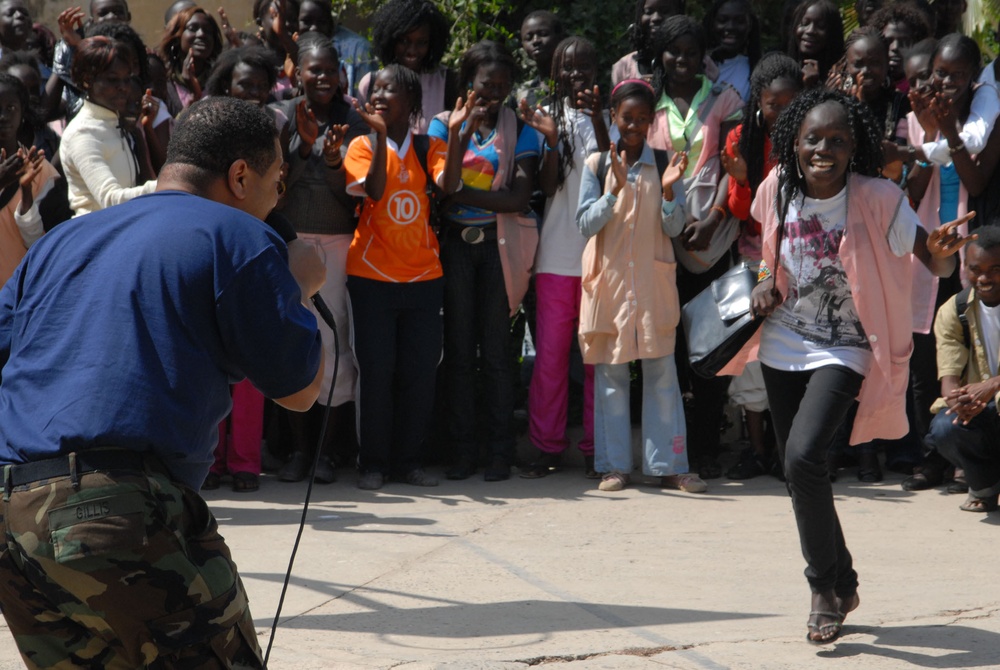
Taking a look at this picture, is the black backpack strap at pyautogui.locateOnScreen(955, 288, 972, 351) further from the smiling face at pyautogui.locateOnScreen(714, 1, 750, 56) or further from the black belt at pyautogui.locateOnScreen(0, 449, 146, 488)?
the black belt at pyautogui.locateOnScreen(0, 449, 146, 488)

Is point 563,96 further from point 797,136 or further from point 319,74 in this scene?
point 797,136

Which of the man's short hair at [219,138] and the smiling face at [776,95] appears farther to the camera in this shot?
the smiling face at [776,95]

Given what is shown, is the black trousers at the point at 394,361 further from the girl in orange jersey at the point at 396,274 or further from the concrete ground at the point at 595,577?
the concrete ground at the point at 595,577

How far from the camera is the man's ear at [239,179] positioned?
120 inches

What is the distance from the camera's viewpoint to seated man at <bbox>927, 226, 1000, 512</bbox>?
651 centimetres

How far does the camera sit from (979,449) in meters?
6.52

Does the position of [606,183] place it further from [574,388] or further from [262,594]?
[262,594]

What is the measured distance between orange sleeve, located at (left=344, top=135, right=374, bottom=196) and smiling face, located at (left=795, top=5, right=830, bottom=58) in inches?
107

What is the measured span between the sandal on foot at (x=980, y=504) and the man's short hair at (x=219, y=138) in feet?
15.7

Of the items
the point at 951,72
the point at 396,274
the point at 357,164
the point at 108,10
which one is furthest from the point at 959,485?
the point at 108,10

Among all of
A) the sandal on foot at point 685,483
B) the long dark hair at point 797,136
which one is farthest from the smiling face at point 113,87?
the sandal on foot at point 685,483

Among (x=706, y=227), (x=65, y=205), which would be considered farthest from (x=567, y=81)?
(x=65, y=205)

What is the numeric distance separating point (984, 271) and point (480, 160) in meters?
2.73

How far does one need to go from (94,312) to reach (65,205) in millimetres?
4497
